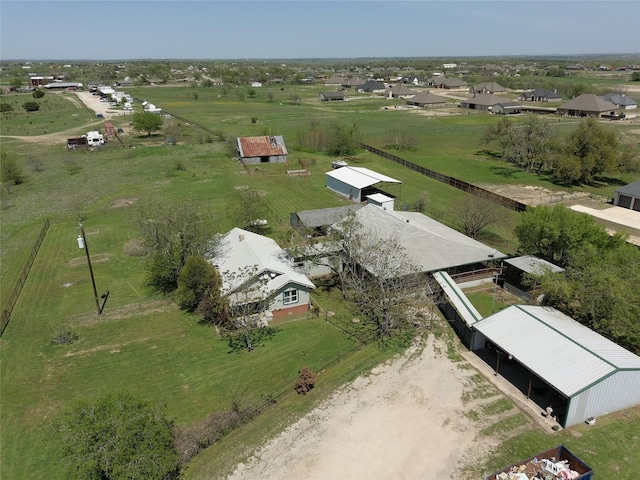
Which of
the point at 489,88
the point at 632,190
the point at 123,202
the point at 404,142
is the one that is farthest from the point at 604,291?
the point at 489,88

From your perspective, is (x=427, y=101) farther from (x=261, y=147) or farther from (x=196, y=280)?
(x=196, y=280)

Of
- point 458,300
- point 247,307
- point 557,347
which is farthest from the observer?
point 458,300

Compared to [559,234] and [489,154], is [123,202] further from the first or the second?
[489,154]

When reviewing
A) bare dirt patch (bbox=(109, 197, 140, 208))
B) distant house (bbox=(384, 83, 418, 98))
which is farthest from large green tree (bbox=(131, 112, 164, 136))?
distant house (bbox=(384, 83, 418, 98))

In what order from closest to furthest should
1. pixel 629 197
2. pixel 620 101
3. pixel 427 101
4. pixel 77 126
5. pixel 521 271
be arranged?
pixel 521 271
pixel 629 197
pixel 77 126
pixel 620 101
pixel 427 101

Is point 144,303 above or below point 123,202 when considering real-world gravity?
below

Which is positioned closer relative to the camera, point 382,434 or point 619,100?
point 382,434

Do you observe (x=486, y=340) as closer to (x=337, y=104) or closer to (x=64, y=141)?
(x=64, y=141)

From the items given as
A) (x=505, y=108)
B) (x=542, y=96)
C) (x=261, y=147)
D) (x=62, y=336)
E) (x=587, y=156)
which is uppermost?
(x=542, y=96)
